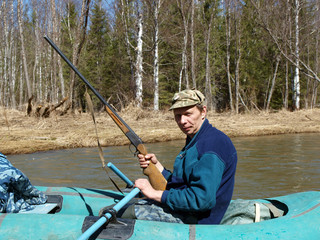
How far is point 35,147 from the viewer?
30.0 feet

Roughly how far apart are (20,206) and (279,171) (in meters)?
5.34

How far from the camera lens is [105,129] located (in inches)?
447

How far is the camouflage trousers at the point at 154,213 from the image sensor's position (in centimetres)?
264

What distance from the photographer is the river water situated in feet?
Result: 20.0

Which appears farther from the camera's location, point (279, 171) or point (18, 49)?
point (18, 49)

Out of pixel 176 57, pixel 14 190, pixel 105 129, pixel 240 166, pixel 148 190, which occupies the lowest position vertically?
pixel 240 166

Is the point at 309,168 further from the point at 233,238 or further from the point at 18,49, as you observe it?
the point at 18,49

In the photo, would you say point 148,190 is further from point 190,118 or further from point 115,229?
point 190,118

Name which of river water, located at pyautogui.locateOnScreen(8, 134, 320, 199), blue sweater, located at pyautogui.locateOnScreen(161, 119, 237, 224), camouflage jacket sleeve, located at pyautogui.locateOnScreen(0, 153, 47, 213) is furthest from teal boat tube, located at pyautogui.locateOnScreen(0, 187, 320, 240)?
river water, located at pyautogui.locateOnScreen(8, 134, 320, 199)

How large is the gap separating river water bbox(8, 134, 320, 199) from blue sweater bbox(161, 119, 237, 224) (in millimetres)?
3107

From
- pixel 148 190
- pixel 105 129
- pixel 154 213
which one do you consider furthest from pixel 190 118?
pixel 105 129

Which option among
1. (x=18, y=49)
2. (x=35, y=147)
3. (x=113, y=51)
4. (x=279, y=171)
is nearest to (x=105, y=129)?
(x=35, y=147)

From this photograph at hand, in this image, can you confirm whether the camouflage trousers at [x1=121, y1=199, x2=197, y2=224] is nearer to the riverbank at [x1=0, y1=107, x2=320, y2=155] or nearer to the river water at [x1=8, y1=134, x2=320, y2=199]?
the river water at [x1=8, y1=134, x2=320, y2=199]

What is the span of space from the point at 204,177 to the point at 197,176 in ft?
0.17
